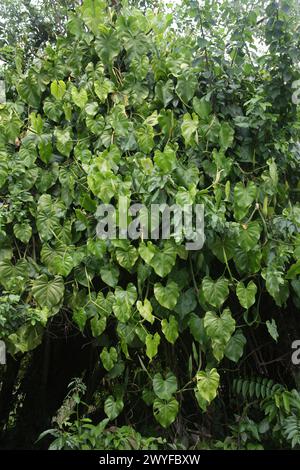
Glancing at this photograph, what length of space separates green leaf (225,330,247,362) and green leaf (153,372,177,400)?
247 millimetres

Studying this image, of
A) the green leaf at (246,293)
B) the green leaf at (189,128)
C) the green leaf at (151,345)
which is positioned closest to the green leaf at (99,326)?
the green leaf at (151,345)

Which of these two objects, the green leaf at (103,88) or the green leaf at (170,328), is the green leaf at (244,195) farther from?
the green leaf at (103,88)

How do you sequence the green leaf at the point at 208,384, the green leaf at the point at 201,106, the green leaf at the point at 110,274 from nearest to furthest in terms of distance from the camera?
the green leaf at the point at 208,384 → the green leaf at the point at 110,274 → the green leaf at the point at 201,106

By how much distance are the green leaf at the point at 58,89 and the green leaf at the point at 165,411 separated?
1.42m

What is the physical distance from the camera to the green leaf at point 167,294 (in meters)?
2.09

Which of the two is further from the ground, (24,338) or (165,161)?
(165,161)

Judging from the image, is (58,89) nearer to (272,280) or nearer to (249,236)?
(249,236)

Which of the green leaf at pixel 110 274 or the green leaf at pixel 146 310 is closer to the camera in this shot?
the green leaf at pixel 146 310

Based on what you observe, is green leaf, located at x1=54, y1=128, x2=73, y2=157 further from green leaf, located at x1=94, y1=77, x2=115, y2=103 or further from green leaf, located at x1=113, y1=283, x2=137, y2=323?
green leaf, located at x1=113, y1=283, x2=137, y2=323

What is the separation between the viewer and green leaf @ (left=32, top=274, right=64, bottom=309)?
87.4 inches

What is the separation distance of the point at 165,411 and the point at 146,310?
1.35 ft

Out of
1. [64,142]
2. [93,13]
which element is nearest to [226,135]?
[64,142]

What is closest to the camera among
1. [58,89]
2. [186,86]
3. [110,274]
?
[110,274]

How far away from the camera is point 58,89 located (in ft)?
7.92
